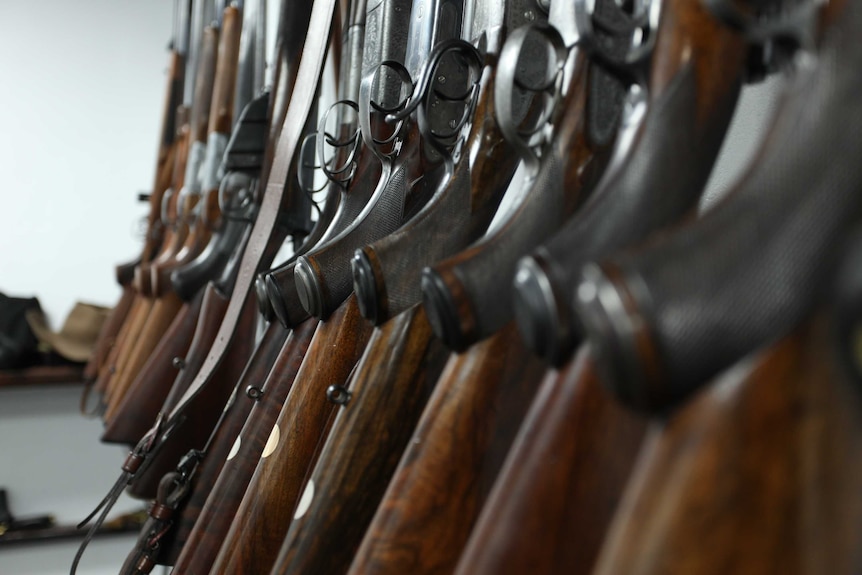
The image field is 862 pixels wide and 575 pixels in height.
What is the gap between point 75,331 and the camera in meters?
3.28

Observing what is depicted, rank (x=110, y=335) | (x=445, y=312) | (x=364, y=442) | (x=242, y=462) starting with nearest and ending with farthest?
(x=445, y=312)
(x=364, y=442)
(x=242, y=462)
(x=110, y=335)

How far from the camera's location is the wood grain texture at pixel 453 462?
1.70 ft

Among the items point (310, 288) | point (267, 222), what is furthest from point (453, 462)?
point (267, 222)

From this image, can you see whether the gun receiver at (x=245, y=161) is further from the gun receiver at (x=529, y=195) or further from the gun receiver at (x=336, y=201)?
the gun receiver at (x=529, y=195)

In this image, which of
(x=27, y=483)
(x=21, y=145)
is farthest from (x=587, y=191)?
(x=21, y=145)

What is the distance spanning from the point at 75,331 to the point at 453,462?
310cm

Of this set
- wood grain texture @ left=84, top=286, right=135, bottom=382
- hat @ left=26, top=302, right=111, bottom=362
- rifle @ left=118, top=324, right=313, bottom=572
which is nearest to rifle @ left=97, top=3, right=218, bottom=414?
wood grain texture @ left=84, top=286, right=135, bottom=382

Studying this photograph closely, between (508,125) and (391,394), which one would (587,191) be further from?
(391,394)

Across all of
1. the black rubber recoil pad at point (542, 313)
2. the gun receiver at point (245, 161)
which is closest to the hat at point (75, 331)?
the gun receiver at point (245, 161)

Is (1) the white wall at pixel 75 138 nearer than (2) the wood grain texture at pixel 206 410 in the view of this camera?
No

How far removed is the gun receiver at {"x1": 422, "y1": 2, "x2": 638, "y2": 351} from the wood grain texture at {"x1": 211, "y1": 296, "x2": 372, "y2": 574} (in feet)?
0.84

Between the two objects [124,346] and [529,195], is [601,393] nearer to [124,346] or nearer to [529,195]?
[529,195]

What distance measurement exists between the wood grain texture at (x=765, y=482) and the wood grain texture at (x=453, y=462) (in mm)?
197

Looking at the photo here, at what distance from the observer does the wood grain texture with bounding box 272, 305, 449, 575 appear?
62 centimetres
